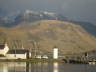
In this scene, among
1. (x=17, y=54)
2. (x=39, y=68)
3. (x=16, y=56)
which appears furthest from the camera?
(x=17, y=54)

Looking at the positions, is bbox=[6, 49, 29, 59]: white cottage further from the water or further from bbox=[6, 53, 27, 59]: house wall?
the water

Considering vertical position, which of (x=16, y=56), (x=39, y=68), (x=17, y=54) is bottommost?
(x=39, y=68)

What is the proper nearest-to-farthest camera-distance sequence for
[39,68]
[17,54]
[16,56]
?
1. [39,68]
2. [16,56]
3. [17,54]

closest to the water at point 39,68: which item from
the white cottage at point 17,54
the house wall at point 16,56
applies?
the house wall at point 16,56

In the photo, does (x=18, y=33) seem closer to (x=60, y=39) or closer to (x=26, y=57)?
(x=60, y=39)

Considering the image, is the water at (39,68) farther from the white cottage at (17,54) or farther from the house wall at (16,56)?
the white cottage at (17,54)

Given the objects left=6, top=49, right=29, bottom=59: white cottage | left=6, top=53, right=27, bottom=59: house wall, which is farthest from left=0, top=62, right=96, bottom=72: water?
left=6, top=49, right=29, bottom=59: white cottage

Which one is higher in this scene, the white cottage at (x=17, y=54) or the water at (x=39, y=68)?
the white cottage at (x=17, y=54)

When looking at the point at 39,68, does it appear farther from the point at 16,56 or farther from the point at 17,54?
the point at 17,54

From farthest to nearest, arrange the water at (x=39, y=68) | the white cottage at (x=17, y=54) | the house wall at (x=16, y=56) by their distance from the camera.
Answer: the white cottage at (x=17, y=54) < the house wall at (x=16, y=56) < the water at (x=39, y=68)

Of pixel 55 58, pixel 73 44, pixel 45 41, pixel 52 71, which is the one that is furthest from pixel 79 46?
pixel 52 71

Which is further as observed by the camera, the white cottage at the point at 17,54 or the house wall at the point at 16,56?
the white cottage at the point at 17,54

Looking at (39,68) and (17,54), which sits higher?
(17,54)

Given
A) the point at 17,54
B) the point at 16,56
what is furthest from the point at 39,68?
the point at 17,54
